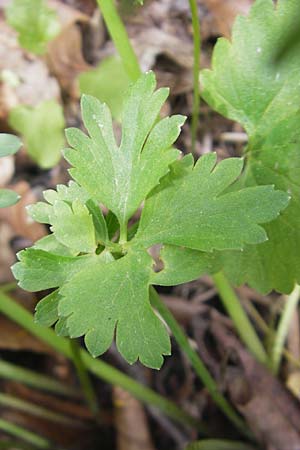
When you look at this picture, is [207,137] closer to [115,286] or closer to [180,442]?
[180,442]

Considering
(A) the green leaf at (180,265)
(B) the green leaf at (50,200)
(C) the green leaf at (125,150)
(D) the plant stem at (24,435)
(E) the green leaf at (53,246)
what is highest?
(C) the green leaf at (125,150)

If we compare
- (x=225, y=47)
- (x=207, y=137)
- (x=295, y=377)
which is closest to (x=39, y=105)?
(x=207, y=137)

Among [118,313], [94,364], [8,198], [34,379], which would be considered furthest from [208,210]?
[34,379]

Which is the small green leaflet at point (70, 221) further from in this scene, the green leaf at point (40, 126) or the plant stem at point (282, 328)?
the green leaf at point (40, 126)

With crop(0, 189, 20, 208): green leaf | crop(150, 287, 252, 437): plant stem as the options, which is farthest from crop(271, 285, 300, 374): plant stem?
A: crop(0, 189, 20, 208): green leaf

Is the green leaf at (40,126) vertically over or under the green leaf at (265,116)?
under

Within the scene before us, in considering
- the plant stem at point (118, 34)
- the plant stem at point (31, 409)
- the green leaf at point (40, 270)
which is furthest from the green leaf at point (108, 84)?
the green leaf at point (40, 270)
